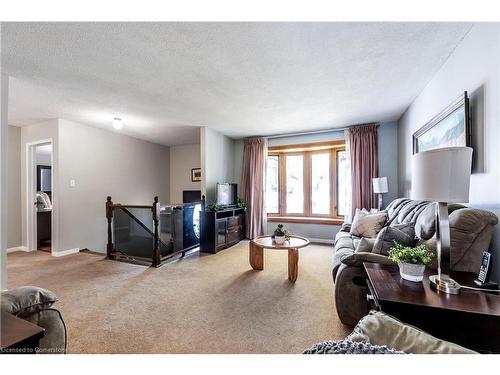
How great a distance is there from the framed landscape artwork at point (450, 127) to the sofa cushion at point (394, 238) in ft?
2.67

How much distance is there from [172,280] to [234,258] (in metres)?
1.13

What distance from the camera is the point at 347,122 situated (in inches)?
156

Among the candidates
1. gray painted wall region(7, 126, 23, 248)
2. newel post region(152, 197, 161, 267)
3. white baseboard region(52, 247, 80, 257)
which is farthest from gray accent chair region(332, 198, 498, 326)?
gray painted wall region(7, 126, 23, 248)

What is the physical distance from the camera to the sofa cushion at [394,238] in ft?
5.72

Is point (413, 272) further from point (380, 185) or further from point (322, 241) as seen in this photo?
point (322, 241)

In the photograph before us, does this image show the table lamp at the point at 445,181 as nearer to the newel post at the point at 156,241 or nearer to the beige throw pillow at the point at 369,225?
the beige throw pillow at the point at 369,225

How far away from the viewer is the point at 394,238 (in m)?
1.77

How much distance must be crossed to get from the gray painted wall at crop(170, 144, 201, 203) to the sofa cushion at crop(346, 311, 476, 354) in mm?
5438

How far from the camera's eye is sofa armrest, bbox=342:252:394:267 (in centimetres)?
161

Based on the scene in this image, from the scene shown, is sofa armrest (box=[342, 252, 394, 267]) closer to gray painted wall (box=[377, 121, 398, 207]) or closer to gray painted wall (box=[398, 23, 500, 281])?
gray painted wall (box=[398, 23, 500, 281])

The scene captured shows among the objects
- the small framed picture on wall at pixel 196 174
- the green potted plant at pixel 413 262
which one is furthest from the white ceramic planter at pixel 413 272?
the small framed picture on wall at pixel 196 174
